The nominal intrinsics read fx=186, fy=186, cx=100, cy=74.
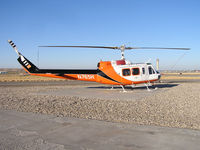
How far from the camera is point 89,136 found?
19.0 ft

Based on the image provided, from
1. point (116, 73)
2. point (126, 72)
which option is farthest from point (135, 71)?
point (116, 73)

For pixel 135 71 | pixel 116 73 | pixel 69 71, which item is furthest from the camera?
pixel 69 71

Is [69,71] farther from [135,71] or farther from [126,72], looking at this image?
[135,71]

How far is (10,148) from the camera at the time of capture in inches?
195

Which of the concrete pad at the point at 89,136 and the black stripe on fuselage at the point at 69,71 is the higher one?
the black stripe on fuselage at the point at 69,71

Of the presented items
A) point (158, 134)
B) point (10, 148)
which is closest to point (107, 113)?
point (158, 134)

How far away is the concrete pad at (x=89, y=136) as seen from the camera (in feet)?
16.5

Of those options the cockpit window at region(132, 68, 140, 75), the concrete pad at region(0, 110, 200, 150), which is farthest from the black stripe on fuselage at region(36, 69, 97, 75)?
the concrete pad at region(0, 110, 200, 150)

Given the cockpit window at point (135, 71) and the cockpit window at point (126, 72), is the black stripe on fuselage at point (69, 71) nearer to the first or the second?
the cockpit window at point (126, 72)

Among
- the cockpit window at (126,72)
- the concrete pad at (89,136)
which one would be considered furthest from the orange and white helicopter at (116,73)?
the concrete pad at (89,136)

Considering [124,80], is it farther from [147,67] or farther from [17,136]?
[17,136]

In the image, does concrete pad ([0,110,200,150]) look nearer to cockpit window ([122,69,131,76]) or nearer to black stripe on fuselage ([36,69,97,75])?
cockpit window ([122,69,131,76])

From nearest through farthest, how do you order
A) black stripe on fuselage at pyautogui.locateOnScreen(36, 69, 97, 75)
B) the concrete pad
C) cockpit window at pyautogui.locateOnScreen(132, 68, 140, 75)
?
the concrete pad → cockpit window at pyautogui.locateOnScreen(132, 68, 140, 75) → black stripe on fuselage at pyautogui.locateOnScreen(36, 69, 97, 75)

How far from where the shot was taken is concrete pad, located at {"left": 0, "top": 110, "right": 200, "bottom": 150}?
502 cm
